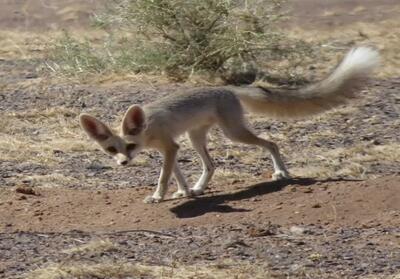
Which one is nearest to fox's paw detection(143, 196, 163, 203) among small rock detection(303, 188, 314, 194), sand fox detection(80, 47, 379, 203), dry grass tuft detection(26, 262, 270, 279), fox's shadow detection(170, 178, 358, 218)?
sand fox detection(80, 47, 379, 203)

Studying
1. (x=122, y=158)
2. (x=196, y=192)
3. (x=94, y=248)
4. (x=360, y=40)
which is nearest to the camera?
(x=94, y=248)

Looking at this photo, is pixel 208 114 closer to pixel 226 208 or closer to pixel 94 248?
pixel 226 208

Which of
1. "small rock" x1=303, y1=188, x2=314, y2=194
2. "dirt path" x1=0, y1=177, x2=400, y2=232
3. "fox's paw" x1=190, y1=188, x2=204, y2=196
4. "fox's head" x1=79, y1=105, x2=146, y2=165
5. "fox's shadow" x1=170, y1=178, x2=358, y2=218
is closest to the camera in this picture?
"dirt path" x1=0, y1=177, x2=400, y2=232

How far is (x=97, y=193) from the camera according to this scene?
31.7 ft

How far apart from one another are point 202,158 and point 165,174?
0.60 meters

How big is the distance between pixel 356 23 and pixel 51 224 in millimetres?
26655

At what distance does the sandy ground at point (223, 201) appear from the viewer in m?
7.08

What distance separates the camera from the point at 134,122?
9.06m

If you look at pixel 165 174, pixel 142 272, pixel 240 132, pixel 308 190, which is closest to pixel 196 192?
pixel 165 174

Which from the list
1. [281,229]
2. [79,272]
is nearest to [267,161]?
[281,229]

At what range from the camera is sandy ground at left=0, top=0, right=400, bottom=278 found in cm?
708

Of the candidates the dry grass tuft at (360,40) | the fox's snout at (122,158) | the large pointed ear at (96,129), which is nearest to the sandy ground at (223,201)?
the fox's snout at (122,158)

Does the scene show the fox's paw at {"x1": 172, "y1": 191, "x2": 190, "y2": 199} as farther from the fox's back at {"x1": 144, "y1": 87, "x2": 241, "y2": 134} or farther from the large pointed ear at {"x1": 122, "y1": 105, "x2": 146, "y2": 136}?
the large pointed ear at {"x1": 122, "y1": 105, "x2": 146, "y2": 136}

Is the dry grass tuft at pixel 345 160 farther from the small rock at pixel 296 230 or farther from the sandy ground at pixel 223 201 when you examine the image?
the small rock at pixel 296 230
